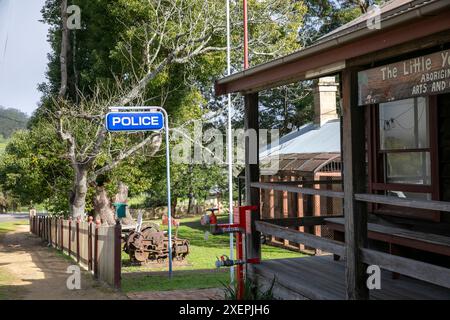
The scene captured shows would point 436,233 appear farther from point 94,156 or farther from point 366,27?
point 94,156

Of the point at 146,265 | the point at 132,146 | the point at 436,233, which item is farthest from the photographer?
the point at 132,146

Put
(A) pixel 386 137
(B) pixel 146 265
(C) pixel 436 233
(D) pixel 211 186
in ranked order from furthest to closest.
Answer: (D) pixel 211 186
(B) pixel 146 265
(A) pixel 386 137
(C) pixel 436 233

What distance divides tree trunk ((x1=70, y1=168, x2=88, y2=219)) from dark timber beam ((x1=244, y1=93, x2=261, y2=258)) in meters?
12.4

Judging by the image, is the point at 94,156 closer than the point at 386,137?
No

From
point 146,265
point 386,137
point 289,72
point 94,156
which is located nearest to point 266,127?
point 94,156

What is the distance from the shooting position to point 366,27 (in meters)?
5.12

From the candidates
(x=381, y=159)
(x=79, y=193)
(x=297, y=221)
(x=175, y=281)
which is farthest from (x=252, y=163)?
(x=79, y=193)

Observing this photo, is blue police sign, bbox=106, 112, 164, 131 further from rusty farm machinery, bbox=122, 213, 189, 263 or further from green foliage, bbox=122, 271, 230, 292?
rusty farm machinery, bbox=122, 213, 189, 263

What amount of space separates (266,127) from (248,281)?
109ft

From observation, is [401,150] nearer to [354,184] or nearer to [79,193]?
[354,184]

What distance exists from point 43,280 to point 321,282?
687 centimetres

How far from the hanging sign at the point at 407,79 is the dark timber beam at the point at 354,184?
112 mm

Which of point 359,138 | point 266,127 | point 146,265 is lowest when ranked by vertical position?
point 146,265

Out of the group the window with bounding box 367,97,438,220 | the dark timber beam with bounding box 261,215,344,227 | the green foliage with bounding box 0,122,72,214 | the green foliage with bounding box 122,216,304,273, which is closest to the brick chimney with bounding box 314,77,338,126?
the green foliage with bounding box 122,216,304,273
